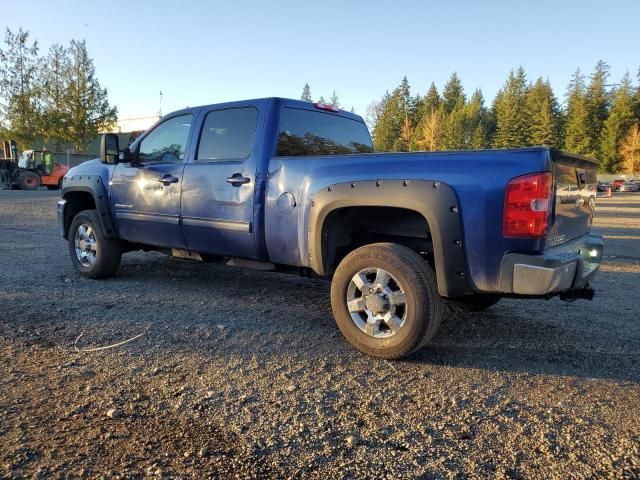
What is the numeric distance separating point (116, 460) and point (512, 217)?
257cm

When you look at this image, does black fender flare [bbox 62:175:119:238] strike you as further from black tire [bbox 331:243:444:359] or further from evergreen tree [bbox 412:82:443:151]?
evergreen tree [bbox 412:82:443:151]

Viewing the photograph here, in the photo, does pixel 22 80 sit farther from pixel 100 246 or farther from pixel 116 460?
pixel 116 460

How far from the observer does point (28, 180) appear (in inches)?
1107

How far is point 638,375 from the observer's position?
352 cm

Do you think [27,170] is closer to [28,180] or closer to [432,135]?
[28,180]

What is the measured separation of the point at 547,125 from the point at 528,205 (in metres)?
69.8

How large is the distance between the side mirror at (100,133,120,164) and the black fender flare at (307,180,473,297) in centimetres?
316

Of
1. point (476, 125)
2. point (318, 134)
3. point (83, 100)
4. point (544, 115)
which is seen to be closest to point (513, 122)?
point (544, 115)

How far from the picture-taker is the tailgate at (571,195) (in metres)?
3.29

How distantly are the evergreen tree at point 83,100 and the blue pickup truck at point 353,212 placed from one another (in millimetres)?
38961

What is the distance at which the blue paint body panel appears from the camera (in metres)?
3.23

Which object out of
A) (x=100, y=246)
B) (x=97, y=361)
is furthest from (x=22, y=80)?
(x=97, y=361)

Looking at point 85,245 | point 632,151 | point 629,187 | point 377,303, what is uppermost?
point 632,151

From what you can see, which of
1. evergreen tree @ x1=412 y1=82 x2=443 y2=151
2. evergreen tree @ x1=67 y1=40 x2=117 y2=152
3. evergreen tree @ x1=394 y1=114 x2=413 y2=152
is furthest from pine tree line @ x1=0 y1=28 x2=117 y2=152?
evergreen tree @ x1=394 y1=114 x2=413 y2=152
